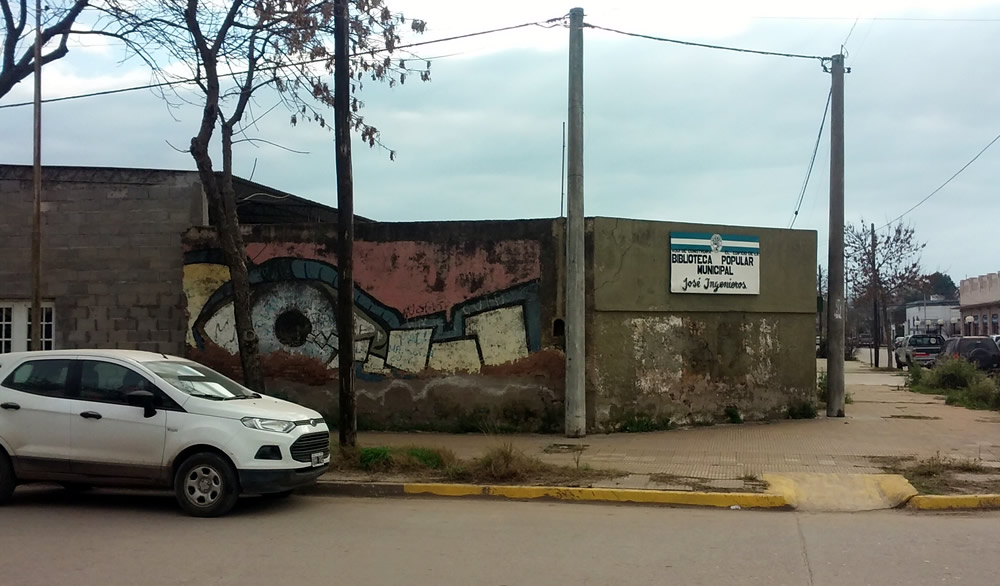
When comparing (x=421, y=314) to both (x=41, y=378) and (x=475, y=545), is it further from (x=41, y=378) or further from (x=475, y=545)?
(x=475, y=545)

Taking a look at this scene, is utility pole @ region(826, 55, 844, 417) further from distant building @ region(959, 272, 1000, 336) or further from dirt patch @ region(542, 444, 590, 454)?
distant building @ region(959, 272, 1000, 336)

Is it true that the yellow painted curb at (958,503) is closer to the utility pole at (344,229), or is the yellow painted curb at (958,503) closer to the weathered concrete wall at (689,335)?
the weathered concrete wall at (689,335)

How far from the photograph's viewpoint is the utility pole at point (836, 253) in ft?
52.4

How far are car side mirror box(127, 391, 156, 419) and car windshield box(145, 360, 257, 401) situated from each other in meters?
0.30

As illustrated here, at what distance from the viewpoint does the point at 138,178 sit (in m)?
15.1

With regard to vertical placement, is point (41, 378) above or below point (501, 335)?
below

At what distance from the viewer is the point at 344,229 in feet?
36.3

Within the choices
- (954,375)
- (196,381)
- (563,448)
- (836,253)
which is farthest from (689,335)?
(954,375)

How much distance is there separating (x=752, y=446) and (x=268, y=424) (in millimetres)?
7274

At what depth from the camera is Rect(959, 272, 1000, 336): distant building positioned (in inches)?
1893

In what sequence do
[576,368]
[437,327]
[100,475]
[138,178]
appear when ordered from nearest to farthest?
[100,475], [576,368], [437,327], [138,178]

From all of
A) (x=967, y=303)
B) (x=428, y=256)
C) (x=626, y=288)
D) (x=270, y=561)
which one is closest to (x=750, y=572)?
(x=270, y=561)

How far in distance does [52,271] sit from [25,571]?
10396 mm

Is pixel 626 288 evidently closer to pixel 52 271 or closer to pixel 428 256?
pixel 428 256
